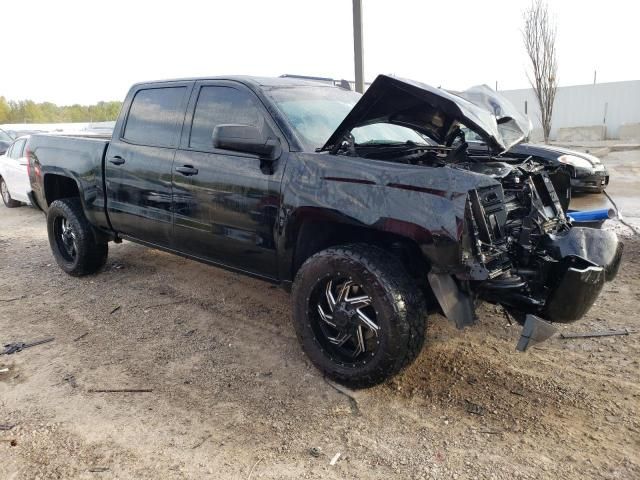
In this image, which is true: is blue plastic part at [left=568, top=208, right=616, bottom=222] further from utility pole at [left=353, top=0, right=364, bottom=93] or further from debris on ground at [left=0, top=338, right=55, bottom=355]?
utility pole at [left=353, top=0, right=364, bottom=93]

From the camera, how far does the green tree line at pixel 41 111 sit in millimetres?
58812

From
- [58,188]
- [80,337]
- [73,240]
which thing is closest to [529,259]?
[80,337]

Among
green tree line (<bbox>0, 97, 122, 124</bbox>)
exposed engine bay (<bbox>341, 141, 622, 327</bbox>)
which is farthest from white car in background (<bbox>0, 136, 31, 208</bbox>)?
green tree line (<bbox>0, 97, 122, 124</bbox>)

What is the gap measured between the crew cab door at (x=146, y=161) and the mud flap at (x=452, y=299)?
2357 mm

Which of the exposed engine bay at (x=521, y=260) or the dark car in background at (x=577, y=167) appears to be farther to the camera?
the dark car in background at (x=577, y=167)

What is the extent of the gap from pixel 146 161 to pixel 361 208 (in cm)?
225

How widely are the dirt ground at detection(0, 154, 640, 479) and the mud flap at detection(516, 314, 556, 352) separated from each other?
0.49 metres

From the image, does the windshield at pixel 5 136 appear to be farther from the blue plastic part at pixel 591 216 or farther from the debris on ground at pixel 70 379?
the blue plastic part at pixel 591 216

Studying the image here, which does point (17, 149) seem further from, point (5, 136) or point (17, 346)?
point (5, 136)

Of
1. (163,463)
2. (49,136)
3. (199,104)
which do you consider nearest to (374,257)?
(163,463)

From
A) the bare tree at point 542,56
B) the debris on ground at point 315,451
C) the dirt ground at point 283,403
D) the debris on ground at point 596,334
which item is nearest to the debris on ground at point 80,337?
the dirt ground at point 283,403

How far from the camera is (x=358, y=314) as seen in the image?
3.12 meters

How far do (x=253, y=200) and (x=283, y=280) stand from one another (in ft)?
1.97

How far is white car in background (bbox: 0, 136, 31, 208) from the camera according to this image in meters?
9.93
